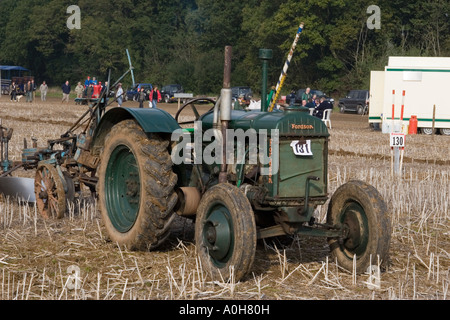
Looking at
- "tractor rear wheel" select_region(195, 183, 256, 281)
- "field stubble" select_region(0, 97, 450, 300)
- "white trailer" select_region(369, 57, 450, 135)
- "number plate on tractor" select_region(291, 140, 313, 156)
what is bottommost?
"field stubble" select_region(0, 97, 450, 300)

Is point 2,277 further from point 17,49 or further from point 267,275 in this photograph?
point 17,49

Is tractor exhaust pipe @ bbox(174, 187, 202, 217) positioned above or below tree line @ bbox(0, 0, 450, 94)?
below

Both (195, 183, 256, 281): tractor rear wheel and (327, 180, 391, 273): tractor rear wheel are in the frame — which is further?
(327, 180, 391, 273): tractor rear wheel

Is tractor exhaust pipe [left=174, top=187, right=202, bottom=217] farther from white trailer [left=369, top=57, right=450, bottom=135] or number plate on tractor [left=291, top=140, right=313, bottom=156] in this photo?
white trailer [left=369, top=57, right=450, bottom=135]

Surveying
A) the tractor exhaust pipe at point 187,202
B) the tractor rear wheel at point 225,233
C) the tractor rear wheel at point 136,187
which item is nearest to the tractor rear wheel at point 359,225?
the tractor rear wheel at point 225,233

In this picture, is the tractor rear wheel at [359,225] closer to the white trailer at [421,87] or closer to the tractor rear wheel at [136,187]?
the tractor rear wheel at [136,187]

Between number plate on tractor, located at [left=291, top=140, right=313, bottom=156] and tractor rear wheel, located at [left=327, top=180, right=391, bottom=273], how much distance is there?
0.56 meters

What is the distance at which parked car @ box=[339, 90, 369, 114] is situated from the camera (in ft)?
132

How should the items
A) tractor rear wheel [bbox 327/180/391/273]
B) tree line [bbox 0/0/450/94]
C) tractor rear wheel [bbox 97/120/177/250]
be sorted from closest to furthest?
1. tractor rear wheel [bbox 327/180/391/273]
2. tractor rear wheel [bbox 97/120/177/250]
3. tree line [bbox 0/0/450/94]

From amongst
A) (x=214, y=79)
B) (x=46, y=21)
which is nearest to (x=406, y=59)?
(x=214, y=79)

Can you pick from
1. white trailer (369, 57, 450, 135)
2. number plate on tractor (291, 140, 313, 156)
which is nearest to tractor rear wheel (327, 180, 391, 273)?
number plate on tractor (291, 140, 313, 156)

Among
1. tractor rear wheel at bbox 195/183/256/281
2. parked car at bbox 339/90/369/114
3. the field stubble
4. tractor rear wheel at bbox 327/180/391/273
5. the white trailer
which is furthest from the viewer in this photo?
parked car at bbox 339/90/369/114

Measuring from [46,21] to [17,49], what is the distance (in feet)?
20.0
